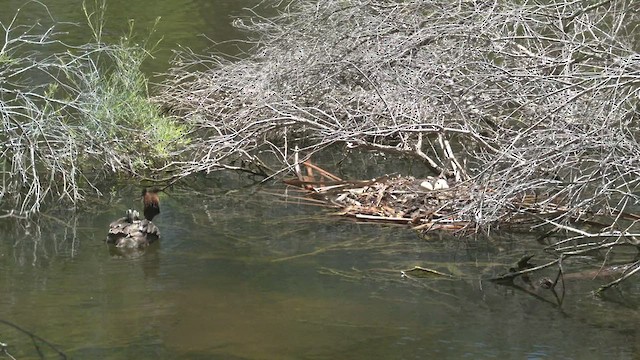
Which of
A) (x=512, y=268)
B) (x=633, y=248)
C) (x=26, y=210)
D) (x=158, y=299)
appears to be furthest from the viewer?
(x=26, y=210)

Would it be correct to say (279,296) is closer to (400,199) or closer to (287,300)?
(287,300)

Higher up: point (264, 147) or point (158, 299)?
point (264, 147)

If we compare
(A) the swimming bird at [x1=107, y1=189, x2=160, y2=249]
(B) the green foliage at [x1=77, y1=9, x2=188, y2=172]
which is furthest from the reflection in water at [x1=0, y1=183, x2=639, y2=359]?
(B) the green foliage at [x1=77, y1=9, x2=188, y2=172]

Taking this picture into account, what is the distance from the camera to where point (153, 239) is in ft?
33.0

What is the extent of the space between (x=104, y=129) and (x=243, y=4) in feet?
54.3

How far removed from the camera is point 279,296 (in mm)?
8711

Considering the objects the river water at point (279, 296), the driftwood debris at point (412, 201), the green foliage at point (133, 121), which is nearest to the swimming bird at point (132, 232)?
the river water at point (279, 296)

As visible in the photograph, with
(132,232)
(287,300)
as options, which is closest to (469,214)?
(287,300)

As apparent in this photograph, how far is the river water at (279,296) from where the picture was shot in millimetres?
7688

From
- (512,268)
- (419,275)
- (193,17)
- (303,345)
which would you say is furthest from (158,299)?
(193,17)

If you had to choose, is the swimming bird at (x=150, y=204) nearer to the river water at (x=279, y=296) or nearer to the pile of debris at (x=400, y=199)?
the river water at (x=279, y=296)

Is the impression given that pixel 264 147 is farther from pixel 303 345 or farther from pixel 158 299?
pixel 303 345

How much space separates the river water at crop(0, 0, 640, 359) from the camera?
7688 mm

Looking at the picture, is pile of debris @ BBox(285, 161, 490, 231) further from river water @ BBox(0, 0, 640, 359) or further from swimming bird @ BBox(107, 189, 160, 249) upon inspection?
swimming bird @ BBox(107, 189, 160, 249)
